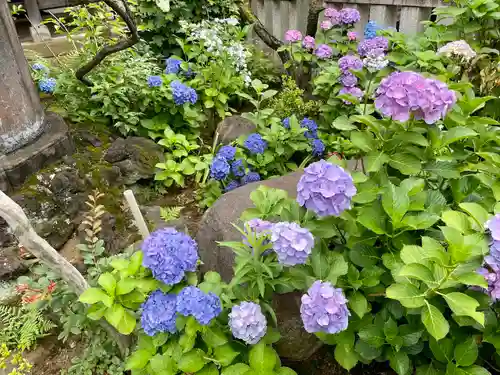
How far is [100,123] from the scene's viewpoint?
3.18 meters

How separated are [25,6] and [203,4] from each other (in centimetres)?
379

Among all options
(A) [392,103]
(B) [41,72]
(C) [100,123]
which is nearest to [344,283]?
(A) [392,103]

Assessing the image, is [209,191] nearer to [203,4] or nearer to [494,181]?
[494,181]

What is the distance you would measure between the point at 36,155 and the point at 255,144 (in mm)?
1396

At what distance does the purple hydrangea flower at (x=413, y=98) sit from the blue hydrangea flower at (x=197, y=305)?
0.84 meters

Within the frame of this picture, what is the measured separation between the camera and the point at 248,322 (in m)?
1.29

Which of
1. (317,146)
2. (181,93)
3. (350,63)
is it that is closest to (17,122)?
(181,93)

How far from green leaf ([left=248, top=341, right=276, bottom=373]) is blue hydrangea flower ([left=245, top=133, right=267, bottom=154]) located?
1703mm

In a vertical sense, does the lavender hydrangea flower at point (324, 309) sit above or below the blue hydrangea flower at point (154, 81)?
below

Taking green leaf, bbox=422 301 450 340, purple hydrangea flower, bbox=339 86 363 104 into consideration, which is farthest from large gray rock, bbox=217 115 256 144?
green leaf, bbox=422 301 450 340

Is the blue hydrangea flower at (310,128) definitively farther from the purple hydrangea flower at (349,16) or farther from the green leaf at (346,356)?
the green leaf at (346,356)

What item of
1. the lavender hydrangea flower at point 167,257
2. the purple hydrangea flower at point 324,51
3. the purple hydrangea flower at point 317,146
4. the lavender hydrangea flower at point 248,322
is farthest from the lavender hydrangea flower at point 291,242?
the purple hydrangea flower at point 324,51

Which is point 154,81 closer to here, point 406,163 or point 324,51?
point 324,51

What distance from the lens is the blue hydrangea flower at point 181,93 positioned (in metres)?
3.11
